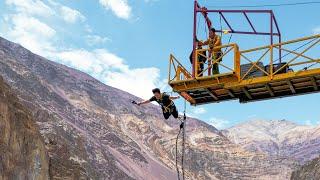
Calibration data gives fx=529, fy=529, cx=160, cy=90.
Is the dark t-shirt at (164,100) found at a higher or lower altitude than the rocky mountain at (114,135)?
lower

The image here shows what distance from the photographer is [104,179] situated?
101 metres

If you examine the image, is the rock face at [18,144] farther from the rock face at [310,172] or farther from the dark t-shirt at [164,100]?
the rock face at [310,172]

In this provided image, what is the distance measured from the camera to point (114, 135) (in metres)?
140

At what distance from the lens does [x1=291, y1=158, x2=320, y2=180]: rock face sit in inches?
3406

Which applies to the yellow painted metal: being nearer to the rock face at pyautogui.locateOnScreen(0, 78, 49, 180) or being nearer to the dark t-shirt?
the dark t-shirt

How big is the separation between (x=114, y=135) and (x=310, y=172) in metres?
63.1

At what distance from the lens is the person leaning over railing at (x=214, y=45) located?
17969 mm

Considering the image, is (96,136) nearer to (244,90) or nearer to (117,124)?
(117,124)

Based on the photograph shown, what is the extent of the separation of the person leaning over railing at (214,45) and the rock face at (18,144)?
104 ft

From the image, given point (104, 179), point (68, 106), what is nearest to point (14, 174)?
point (104, 179)

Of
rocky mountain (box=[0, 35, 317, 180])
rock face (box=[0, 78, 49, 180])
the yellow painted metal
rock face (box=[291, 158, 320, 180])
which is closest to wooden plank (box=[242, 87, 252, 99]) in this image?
the yellow painted metal

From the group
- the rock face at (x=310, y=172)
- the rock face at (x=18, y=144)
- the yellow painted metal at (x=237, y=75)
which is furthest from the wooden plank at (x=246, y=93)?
the rock face at (x=310, y=172)

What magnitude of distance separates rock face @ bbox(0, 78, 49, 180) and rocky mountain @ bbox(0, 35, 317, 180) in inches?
1788

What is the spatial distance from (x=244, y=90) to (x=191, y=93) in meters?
1.84
